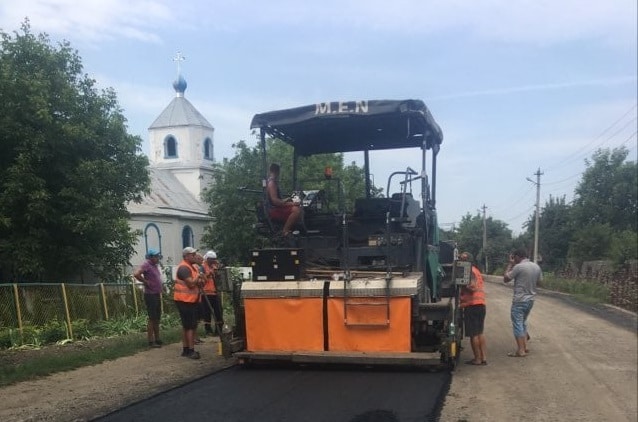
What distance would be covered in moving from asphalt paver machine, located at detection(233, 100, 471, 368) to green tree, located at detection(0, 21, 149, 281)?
1122 centimetres

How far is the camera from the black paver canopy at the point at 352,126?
816cm

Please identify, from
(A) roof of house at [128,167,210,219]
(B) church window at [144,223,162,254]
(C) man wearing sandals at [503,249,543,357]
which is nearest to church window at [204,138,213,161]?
(A) roof of house at [128,167,210,219]

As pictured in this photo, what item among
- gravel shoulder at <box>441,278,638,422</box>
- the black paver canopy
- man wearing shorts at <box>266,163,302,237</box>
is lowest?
gravel shoulder at <box>441,278,638,422</box>

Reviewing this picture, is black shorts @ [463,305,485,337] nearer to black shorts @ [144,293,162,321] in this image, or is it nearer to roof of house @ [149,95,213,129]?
black shorts @ [144,293,162,321]

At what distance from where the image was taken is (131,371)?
8.23 metres

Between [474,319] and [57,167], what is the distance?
1435 cm

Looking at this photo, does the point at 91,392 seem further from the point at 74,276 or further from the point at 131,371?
the point at 74,276

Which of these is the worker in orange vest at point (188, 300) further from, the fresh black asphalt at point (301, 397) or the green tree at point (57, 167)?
the green tree at point (57, 167)

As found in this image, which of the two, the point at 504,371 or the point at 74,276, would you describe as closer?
the point at 504,371

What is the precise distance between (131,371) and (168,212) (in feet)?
103

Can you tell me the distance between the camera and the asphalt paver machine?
7.57m

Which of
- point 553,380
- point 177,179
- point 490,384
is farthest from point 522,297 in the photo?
point 177,179

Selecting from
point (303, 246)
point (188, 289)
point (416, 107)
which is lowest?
point (188, 289)

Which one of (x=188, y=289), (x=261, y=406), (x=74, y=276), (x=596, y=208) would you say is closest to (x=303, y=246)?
(x=188, y=289)
